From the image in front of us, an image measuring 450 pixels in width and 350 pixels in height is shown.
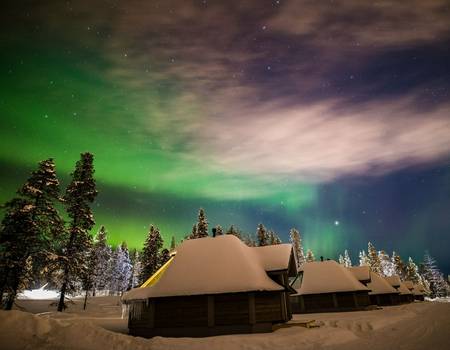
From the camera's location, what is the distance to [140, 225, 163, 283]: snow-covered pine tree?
5278cm

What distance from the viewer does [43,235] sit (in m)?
26.0

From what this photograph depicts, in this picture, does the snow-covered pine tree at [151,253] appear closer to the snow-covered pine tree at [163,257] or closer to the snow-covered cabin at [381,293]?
the snow-covered pine tree at [163,257]

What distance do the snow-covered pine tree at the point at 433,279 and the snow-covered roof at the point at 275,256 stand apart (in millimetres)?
102867

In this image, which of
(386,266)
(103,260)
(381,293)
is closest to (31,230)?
(381,293)

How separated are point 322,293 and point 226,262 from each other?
72.8ft

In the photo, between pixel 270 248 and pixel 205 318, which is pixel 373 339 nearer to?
pixel 205 318

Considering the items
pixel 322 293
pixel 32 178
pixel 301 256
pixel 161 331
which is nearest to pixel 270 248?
pixel 161 331

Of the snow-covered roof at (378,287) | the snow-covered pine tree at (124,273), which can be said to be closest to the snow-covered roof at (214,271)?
the snow-covered roof at (378,287)

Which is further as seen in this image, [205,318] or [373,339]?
[205,318]

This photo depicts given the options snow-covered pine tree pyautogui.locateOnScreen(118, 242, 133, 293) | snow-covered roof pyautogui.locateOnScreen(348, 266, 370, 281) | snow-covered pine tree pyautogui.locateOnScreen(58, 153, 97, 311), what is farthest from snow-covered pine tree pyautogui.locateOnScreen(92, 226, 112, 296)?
snow-covered roof pyautogui.locateOnScreen(348, 266, 370, 281)

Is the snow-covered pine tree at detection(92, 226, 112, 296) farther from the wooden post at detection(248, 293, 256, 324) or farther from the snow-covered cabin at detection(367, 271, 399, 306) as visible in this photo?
the wooden post at detection(248, 293, 256, 324)

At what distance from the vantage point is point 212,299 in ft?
63.0

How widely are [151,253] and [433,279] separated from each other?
327 ft

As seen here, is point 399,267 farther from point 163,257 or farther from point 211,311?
point 211,311
